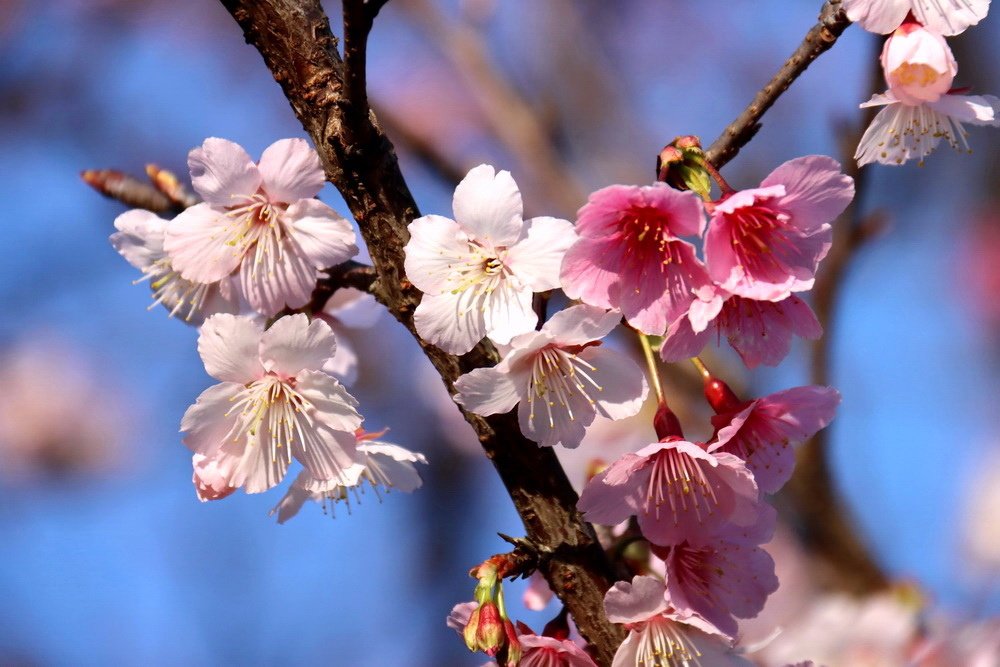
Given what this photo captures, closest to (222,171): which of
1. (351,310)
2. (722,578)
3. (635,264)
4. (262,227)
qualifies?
(262,227)

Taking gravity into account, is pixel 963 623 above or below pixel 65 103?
below

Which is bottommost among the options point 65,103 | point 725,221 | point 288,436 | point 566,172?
point 725,221

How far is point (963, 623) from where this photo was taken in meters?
2.21

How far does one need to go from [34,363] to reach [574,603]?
5.81 m

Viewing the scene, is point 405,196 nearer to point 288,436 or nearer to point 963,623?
point 288,436

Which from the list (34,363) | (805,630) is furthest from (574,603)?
(34,363)

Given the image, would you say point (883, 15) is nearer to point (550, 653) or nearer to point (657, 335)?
point (657, 335)

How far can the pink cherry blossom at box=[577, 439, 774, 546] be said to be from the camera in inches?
43.4

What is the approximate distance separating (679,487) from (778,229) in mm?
338

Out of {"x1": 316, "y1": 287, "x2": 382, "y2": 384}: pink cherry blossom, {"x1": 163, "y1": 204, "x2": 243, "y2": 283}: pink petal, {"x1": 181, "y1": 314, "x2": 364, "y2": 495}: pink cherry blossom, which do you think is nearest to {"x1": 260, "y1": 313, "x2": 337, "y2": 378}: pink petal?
{"x1": 181, "y1": 314, "x2": 364, "y2": 495}: pink cherry blossom

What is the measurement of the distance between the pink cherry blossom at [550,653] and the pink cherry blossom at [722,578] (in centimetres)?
15

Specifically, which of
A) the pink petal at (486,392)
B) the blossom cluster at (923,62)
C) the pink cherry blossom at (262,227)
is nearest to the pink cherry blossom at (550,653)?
the pink petal at (486,392)

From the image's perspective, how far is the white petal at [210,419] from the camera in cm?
121

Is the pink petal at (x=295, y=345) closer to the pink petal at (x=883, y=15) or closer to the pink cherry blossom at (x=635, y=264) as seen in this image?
the pink cherry blossom at (x=635, y=264)
